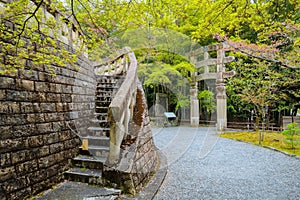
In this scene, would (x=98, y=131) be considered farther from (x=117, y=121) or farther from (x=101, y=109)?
(x=117, y=121)

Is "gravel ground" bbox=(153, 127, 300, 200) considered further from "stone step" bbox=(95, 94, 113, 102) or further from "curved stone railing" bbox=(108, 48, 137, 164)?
"stone step" bbox=(95, 94, 113, 102)

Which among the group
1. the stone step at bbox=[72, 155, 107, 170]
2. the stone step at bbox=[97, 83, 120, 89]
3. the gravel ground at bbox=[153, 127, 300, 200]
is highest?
the stone step at bbox=[97, 83, 120, 89]

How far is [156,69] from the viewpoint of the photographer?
10.4 metres

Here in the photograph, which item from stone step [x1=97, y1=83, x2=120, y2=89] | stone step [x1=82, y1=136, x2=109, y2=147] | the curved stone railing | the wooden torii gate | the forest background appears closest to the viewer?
the curved stone railing

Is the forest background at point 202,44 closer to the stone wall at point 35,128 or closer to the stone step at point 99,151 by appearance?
the stone wall at point 35,128

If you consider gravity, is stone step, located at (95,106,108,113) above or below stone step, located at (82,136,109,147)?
above

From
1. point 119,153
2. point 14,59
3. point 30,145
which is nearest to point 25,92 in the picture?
point 14,59

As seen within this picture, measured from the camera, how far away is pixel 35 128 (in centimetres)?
267

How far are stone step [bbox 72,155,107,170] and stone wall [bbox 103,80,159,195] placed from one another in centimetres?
38

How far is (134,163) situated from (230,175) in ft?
7.08

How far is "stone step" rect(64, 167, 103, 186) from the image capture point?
2795mm

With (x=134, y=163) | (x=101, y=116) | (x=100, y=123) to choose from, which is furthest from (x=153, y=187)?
(x=101, y=116)

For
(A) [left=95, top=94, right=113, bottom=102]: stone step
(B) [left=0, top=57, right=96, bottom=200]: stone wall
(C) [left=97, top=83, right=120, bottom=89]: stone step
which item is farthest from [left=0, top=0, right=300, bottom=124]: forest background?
(A) [left=95, top=94, right=113, bottom=102]: stone step

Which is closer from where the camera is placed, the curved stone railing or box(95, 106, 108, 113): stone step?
the curved stone railing
